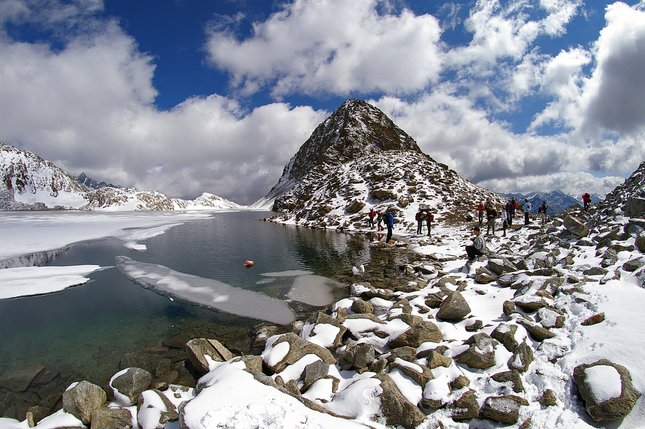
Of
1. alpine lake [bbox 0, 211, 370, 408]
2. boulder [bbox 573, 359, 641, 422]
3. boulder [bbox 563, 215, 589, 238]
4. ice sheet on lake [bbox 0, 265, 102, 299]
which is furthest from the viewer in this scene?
boulder [bbox 563, 215, 589, 238]

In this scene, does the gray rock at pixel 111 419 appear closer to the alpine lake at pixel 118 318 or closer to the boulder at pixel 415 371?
the alpine lake at pixel 118 318

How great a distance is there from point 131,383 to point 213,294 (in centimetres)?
815

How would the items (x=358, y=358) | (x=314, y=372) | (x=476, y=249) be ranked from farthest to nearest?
(x=476, y=249)
(x=358, y=358)
(x=314, y=372)

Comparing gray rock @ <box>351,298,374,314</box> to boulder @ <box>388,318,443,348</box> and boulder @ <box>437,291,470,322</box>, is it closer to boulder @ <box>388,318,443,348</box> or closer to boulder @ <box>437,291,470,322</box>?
boulder @ <box>437,291,470,322</box>

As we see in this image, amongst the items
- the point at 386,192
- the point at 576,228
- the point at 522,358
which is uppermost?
the point at 386,192

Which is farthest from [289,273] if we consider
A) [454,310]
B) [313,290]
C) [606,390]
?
[606,390]

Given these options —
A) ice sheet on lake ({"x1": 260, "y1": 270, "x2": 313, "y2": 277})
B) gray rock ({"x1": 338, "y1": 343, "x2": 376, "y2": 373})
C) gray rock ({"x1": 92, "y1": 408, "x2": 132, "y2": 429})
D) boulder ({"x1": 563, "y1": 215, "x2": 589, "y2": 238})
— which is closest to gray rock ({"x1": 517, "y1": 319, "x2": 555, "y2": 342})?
gray rock ({"x1": 338, "y1": 343, "x2": 376, "y2": 373})

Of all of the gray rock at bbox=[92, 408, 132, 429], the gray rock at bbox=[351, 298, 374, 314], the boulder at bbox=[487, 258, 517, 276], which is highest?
the boulder at bbox=[487, 258, 517, 276]

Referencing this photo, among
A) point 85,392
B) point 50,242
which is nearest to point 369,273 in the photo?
point 85,392

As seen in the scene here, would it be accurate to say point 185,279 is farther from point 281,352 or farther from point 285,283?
point 281,352

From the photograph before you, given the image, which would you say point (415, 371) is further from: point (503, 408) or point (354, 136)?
point (354, 136)

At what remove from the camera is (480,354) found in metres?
8.27

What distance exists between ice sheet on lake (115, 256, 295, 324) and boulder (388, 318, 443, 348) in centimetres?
542

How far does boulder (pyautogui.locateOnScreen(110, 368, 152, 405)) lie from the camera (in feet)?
28.5
